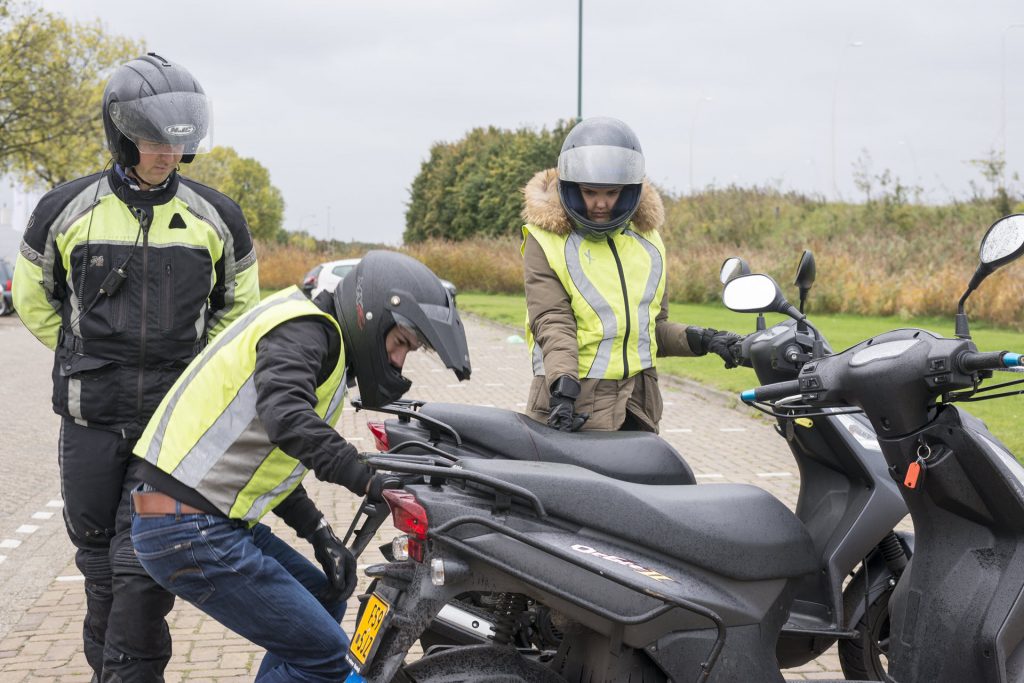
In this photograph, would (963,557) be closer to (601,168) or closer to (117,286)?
(601,168)

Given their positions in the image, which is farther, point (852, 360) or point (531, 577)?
point (852, 360)

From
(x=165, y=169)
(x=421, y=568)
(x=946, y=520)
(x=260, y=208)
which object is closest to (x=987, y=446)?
(x=946, y=520)

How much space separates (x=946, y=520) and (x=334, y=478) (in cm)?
156

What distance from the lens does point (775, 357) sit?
357cm

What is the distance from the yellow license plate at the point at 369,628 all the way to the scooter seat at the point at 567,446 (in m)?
0.77

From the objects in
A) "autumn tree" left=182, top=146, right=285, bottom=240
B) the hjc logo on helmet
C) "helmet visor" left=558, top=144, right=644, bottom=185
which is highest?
the hjc logo on helmet

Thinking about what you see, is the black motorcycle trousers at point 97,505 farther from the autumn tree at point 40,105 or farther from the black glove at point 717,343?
the autumn tree at point 40,105

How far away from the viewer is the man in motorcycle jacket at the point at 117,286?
350 cm

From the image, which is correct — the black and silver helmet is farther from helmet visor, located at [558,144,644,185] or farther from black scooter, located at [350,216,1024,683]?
black scooter, located at [350,216,1024,683]

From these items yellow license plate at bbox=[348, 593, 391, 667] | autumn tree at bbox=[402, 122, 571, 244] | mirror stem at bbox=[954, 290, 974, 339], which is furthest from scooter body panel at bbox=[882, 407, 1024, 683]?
autumn tree at bbox=[402, 122, 571, 244]

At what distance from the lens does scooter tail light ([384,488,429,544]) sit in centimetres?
247

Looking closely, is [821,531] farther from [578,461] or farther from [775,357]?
[578,461]

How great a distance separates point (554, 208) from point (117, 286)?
1.55 metres

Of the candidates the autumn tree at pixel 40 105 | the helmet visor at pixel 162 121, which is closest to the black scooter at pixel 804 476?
the helmet visor at pixel 162 121
